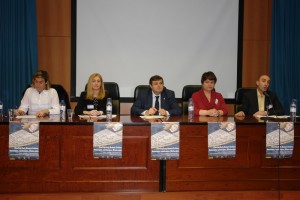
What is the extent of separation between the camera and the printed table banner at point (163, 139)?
3.38 m

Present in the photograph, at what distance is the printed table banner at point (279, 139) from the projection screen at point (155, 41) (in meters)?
2.29

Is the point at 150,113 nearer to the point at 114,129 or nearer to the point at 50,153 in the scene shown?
the point at 114,129

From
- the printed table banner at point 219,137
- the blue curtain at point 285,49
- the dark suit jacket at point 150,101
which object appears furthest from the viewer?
the blue curtain at point 285,49

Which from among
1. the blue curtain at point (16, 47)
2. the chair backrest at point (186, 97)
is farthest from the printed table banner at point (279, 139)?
the blue curtain at point (16, 47)

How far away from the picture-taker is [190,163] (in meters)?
3.48

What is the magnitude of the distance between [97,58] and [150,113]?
1.94 m

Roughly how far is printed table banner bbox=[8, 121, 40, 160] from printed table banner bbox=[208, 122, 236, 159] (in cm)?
157

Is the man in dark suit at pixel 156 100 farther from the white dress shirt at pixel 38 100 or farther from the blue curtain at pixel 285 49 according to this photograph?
the blue curtain at pixel 285 49

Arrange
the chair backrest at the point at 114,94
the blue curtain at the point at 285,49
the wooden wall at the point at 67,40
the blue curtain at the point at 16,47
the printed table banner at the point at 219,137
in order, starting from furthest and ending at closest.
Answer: the blue curtain at the point at 285,49 < the wooden wall at the point at 67,40 < the blue curtain at the point at 16,47 < the chair backrest at the point at 114,94 < the printed table banner at the point at 219,137

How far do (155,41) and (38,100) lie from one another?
2.13 meters

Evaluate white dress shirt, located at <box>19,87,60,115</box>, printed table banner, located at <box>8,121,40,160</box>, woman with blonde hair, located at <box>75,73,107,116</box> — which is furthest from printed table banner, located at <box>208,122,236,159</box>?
white dress shirt, located at <box>19,87,60,115</box>

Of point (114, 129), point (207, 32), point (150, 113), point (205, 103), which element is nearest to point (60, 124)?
point (114, 129)

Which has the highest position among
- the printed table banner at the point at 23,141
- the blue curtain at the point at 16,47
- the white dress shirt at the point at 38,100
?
the blue curtain at the point at 16,47

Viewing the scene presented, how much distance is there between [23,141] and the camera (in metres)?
3.32
